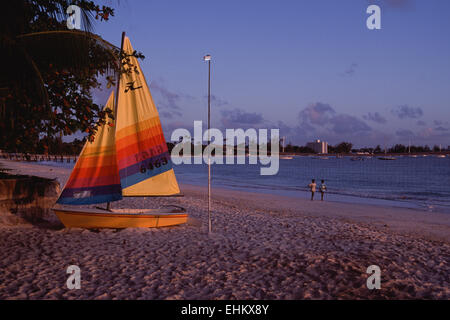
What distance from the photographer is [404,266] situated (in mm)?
7883

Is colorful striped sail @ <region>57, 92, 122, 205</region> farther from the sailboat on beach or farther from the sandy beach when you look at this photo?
the sandy beach

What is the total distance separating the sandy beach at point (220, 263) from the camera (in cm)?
618

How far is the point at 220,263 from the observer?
778 centimetres

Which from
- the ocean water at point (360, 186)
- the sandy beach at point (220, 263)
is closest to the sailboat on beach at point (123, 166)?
the sandy beach at point (220, 263)

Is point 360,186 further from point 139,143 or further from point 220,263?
point 220,263

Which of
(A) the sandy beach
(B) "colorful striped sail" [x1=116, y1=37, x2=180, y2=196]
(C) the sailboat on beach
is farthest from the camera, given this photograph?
(B) "colorful striped sail" [x1=116, y1=37, x2=180, y2=196]

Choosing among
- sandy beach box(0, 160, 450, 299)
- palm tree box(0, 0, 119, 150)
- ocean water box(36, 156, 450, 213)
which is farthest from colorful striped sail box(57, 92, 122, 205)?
ocean water box(36, 156, 450, 213)

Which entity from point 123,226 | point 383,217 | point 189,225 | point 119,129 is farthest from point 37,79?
point 383,217

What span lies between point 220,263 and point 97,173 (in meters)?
4.93

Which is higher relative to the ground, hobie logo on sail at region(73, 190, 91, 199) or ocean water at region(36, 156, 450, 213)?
hobie logo on sail at region(73, 190, 91, 199)

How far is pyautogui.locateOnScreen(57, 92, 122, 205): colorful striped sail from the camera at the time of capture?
1009 centimetres

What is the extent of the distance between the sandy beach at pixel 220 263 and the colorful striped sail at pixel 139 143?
1.46m

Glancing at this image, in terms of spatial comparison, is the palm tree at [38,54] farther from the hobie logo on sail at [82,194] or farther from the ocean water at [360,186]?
the ocean water at [360,186]

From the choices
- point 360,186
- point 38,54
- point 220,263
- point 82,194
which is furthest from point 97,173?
point 360,186
